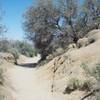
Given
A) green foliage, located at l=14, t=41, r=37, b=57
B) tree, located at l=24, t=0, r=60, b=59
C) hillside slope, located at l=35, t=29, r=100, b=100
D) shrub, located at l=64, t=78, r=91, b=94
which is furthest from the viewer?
green foliage, located at l=14, t=41, r=37, b=57

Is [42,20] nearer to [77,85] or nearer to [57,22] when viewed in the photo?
[57,22]

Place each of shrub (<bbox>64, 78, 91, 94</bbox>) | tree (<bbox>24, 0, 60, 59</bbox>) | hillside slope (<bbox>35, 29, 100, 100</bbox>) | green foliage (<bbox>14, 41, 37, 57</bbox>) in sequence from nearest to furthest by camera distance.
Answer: shrub (<bbox>64, 78, 91, 94</bbox>), hillside slope (<bbox>35, 29, 100, 100</bbox>), tree (<bbox>24, 0, 60, 59</bbox>), green foliage (<bbox>14, 41, 37, 57</bbox>)

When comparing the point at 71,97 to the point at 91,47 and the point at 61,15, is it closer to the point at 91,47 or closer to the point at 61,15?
the point at 91,47

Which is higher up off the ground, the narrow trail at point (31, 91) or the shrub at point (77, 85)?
the shrub at point (77, 85)

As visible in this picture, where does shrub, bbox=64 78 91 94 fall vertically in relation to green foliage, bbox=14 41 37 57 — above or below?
above

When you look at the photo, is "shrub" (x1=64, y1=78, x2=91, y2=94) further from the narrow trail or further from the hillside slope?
the narrow trail

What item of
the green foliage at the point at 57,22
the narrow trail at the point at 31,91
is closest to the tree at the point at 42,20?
the green foliage at the point at 57,22

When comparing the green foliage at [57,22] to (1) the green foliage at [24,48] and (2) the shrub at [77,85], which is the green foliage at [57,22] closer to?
(2) the shrub at [77,85]

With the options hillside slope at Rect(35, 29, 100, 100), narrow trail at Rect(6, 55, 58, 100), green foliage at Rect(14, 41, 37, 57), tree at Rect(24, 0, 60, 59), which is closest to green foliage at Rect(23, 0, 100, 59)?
tree at Rect(24, 0, 60, 59)

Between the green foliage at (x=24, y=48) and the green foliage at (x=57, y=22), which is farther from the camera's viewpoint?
the green foliage at (x=24, y=48)

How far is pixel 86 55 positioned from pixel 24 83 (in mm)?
4328

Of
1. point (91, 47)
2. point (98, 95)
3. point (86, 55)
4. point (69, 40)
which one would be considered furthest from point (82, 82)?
point (69, 40)

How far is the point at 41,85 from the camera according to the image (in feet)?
58.4

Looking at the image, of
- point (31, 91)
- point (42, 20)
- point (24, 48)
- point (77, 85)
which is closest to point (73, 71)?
point (31, 91)
